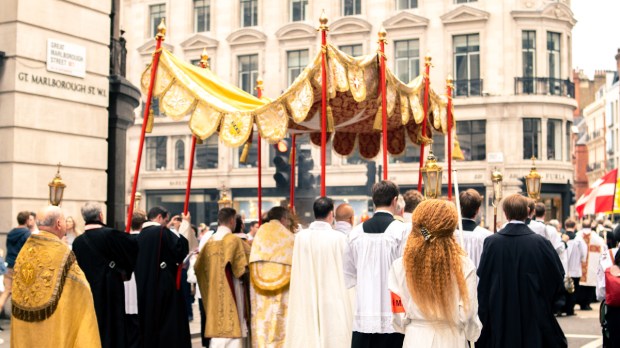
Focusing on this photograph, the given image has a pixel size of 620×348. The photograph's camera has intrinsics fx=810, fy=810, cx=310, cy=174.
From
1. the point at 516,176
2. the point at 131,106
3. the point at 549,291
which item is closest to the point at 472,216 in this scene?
the point at 549,291

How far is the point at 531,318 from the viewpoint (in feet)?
23.6

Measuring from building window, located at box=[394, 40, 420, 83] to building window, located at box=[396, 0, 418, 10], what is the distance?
1.70 meters

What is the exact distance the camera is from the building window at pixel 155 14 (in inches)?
1779

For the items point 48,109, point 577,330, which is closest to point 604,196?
point 577,330

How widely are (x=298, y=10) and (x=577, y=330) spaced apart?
29760mm

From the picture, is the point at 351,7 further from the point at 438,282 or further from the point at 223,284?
the point at 438,282

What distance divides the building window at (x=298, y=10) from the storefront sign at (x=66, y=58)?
90.9 feet

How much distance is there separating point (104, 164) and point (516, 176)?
25.5 metres

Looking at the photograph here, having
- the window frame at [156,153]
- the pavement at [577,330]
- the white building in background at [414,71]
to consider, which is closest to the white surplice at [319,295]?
the pavement at [577,330]

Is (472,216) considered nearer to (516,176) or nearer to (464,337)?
(464,337)

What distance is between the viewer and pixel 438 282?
5195 mm

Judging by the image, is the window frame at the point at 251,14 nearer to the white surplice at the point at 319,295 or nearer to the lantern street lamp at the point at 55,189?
the lantern street lamp at the point at 55,189

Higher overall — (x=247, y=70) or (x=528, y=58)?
(x=247, y=70)

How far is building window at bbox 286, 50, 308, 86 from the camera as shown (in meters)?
41.8
